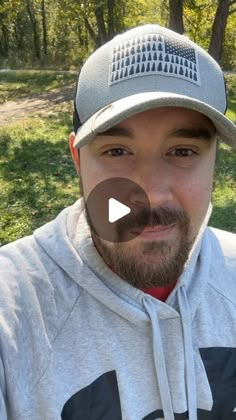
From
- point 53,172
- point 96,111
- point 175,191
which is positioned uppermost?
point 96,111

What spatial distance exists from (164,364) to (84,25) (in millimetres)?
22949

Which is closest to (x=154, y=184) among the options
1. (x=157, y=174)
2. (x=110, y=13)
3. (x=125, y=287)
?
(x=157, y=174)

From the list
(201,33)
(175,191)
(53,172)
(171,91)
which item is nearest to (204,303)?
(175,191)

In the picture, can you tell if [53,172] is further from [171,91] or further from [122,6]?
[122,6]

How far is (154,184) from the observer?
3.79 feet

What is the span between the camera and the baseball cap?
3.72 feet

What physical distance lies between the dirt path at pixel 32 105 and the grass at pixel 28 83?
37 cm

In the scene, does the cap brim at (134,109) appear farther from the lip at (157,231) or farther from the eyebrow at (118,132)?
the lip at (157,231)

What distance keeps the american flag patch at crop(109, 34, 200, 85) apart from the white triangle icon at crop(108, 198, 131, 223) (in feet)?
0.91

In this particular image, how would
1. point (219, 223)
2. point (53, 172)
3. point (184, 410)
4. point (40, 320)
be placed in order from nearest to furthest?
point (40, 320)
point (184, 410)
point (219, 223)
point (53, 172)

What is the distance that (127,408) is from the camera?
1.16m

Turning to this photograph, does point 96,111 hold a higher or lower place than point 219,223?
higher

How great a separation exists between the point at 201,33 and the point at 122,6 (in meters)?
3.82

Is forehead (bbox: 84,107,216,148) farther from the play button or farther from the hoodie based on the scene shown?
the hoodie
